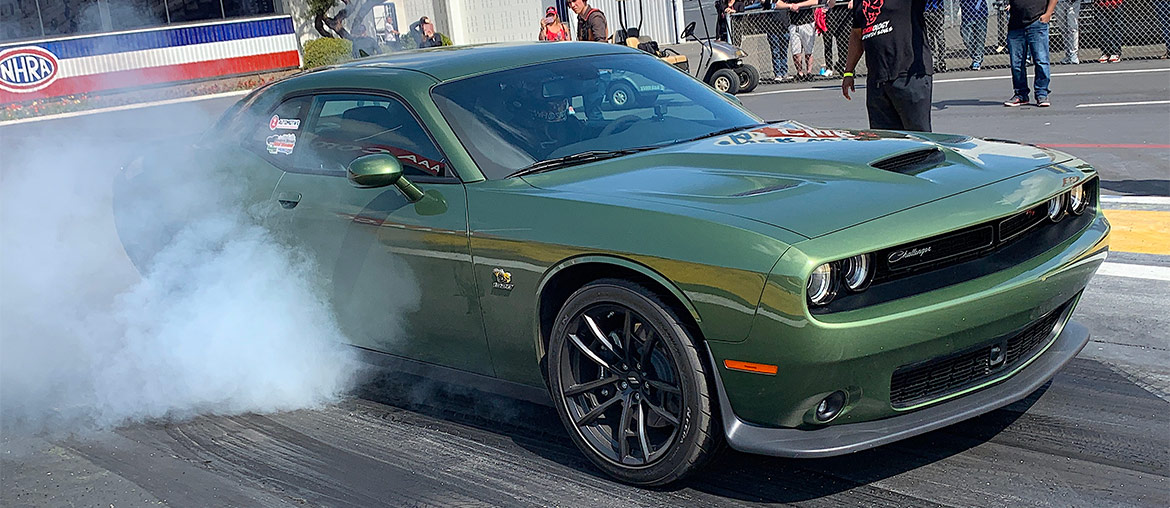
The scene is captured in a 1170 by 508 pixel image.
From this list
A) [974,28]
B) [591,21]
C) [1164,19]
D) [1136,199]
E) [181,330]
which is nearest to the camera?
[181,330]

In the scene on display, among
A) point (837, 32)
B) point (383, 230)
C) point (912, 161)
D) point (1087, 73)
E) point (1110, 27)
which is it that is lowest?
point (1087, 73)

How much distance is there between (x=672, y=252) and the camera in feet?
10.8

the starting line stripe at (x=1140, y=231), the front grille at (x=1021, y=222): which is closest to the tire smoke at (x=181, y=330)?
the front grille at (x=1021, y=222)

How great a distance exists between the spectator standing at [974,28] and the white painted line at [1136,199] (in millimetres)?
10102

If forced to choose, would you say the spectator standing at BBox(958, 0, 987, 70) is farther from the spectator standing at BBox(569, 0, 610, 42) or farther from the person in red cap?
the person in red cap

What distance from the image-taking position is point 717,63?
1722cm

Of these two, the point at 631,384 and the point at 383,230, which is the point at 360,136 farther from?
the point at 631,384

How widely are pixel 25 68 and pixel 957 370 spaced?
28463mm

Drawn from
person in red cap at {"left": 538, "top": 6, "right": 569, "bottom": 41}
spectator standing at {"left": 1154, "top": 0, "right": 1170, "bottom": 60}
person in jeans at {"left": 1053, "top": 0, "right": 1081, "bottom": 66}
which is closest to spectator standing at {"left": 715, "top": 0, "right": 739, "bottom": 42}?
person in red cap at {"left": 538, "top": 6, "right": 569, "bottom": 41}

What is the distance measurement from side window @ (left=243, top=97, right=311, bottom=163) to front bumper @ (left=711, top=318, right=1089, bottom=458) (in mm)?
2490

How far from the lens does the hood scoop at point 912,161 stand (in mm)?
3682

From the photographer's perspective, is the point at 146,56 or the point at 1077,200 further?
the point at 146,56

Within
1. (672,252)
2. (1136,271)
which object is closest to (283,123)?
(672,252)

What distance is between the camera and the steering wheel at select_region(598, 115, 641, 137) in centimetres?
437
